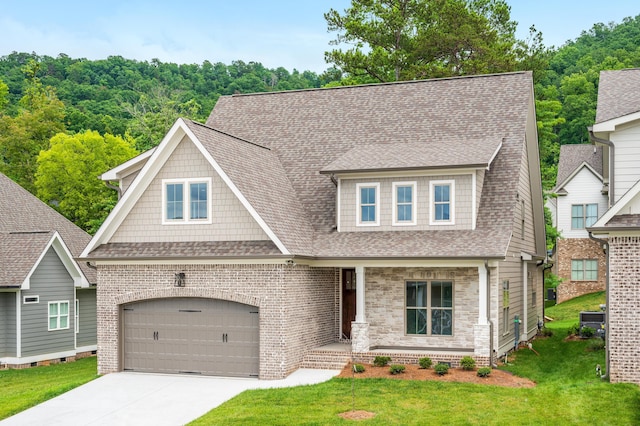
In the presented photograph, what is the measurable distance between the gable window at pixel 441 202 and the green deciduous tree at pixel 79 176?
24.3 meters

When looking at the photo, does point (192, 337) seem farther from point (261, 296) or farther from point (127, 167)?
point (127, 167)

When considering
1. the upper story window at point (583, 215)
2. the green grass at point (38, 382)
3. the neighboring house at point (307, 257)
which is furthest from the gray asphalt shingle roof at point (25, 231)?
the upper story window at point (583, 215)

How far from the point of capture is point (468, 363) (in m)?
18.9

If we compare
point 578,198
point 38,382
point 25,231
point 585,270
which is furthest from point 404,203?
point 585,270

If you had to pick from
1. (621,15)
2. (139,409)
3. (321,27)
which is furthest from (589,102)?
(139,409)

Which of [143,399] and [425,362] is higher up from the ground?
Result: [425,362]

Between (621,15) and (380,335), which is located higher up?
(621,15)

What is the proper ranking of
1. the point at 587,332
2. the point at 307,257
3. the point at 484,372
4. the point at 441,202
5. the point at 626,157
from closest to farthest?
the point at 626,157 < the point at 484,372 < the point at 307,257 < the point at 441,202 < the point at 587,332

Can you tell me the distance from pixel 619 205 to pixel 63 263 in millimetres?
18470

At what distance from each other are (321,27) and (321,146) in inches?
874

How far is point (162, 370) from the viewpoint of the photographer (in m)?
20.5

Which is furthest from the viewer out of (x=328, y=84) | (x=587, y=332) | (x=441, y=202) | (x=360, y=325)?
(x=328, y=84)

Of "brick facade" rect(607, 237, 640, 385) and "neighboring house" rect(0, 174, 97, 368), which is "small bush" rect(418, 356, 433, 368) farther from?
"neighboring house" rect(0, 174, 97, 368)

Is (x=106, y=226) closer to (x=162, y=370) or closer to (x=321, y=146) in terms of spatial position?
(x=162, y=370)
